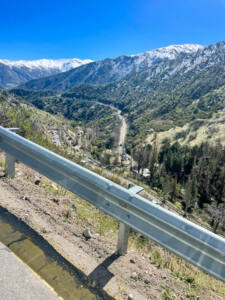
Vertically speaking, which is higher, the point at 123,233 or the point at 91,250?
the point at 123,233

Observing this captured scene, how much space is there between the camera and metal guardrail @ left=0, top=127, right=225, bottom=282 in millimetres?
2596

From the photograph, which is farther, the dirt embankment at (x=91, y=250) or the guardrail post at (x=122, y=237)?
the guardrail post at (x=122, y=237)

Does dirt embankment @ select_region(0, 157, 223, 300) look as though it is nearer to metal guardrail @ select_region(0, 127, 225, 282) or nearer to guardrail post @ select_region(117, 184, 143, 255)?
guardrail post @ select_region(117, 184, 143, 255)

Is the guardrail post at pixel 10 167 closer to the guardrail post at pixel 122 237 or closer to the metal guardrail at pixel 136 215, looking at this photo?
the metal guardrail at pixel 136 215

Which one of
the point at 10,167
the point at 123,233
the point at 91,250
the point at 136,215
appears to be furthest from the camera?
the point at 10,167

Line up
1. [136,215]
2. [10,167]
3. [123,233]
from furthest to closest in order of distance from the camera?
[10,167], [123,233], [136,215]

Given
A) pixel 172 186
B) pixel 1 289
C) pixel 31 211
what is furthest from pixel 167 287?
pixel 172 186

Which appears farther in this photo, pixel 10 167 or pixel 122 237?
pixel 10 167

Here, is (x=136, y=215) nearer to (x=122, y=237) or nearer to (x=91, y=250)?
(x=122, y=237)

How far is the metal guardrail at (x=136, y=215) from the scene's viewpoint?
2.60 meters

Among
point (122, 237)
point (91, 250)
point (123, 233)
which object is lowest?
point (91, 250)

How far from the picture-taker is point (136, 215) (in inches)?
129

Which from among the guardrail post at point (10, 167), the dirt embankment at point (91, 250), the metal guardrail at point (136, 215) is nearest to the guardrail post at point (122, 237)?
the metal guardrail at point (136, 215)

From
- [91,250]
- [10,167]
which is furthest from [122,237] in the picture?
[10,167]
